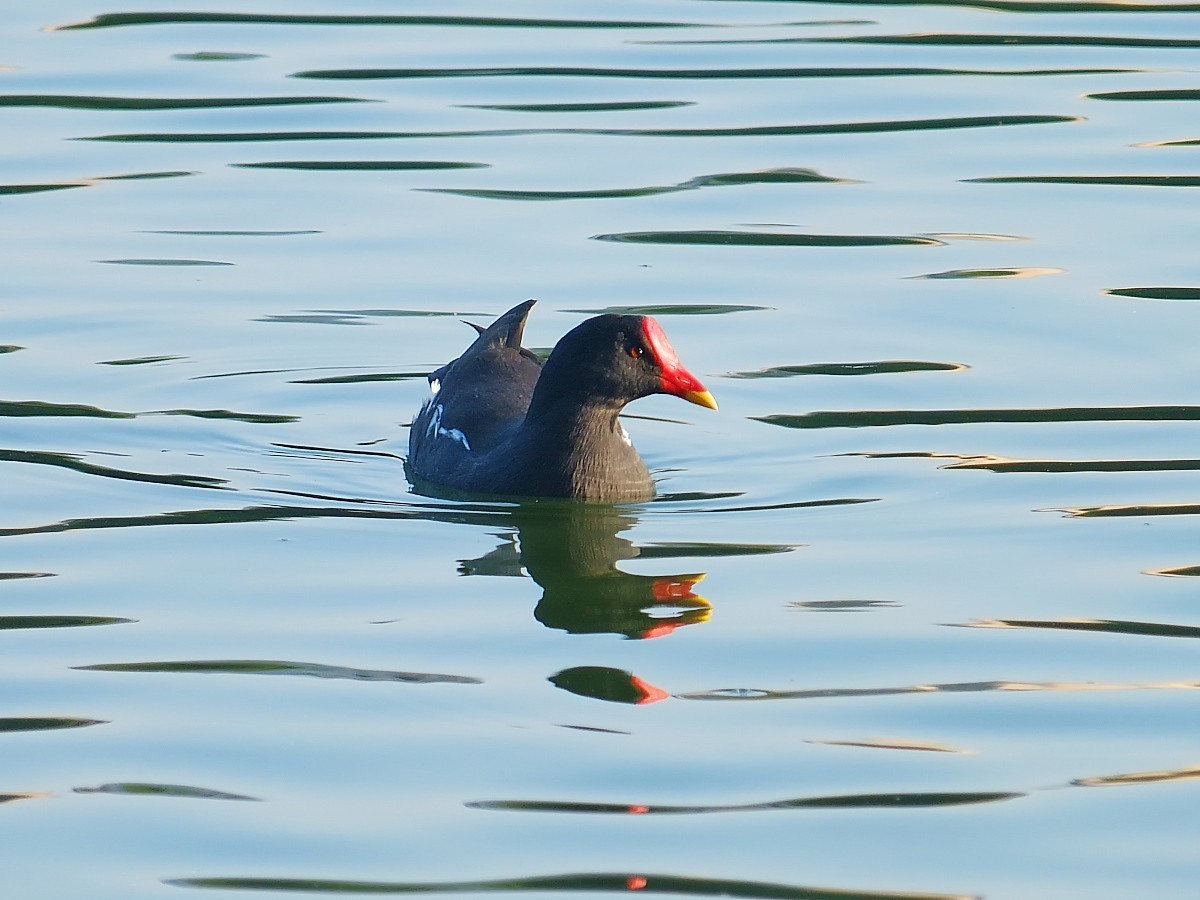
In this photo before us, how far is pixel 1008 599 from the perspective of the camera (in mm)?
6895

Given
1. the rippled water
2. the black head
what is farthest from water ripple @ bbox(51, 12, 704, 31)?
the black head

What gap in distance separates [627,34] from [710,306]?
6302 millimetres

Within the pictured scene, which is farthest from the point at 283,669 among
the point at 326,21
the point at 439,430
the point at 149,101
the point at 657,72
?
the point at 326,21

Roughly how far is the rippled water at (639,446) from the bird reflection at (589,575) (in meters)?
0.03

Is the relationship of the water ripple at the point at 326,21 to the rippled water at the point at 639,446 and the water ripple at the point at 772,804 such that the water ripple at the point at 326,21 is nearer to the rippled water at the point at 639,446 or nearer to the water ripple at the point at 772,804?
the rippled water at the point at 639,446

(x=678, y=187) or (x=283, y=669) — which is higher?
(x=678, y=187)

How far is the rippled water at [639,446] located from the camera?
5270 millimetres

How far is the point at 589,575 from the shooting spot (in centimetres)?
741

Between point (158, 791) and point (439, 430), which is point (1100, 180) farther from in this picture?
point (158, 791)

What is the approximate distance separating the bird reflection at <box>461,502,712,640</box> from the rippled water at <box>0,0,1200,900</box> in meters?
0.03

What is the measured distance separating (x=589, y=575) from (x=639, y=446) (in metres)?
2.04

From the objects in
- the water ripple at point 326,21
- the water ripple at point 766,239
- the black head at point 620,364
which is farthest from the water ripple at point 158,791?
the water ripple at point 326,21

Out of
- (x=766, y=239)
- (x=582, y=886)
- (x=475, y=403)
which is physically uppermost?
(x=766, y=239)

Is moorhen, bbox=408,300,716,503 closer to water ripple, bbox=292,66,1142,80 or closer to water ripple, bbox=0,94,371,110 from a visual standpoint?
water ripple, bbox=0,94,371,110
